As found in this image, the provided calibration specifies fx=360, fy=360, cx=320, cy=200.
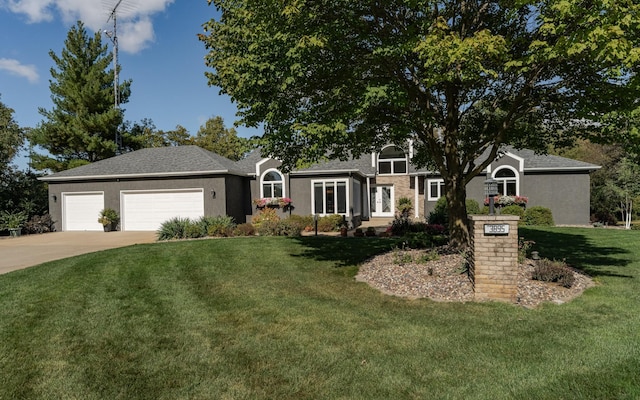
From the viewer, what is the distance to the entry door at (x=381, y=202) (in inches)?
944

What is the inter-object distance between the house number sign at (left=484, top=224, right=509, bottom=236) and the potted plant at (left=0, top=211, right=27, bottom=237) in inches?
866

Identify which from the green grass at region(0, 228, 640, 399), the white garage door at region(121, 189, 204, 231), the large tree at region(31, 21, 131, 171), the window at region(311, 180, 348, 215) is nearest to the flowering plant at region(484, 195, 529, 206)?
the window at region(311, 180, 348, 215)

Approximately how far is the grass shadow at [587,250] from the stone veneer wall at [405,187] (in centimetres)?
859

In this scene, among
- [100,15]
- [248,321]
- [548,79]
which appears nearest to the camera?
[248,321]

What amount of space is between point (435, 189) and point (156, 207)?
15700 mm

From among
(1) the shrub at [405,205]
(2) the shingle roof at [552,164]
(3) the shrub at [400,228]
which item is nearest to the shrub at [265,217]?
(3) the shrub at [400,228]

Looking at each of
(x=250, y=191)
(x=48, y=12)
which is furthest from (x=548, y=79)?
(x=48, y=12)

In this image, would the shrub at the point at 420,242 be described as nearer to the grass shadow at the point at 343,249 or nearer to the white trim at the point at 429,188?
the grass shadow at the point at 343,249

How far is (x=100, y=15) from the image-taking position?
27.5 m

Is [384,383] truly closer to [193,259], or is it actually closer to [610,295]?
[610,295]

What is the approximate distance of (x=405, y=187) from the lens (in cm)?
2339

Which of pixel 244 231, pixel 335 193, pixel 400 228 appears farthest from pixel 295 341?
pixel 335 193

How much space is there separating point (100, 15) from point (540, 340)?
34.2 meters

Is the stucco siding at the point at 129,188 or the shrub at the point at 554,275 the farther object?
the stucco siding at the point at 129,188
